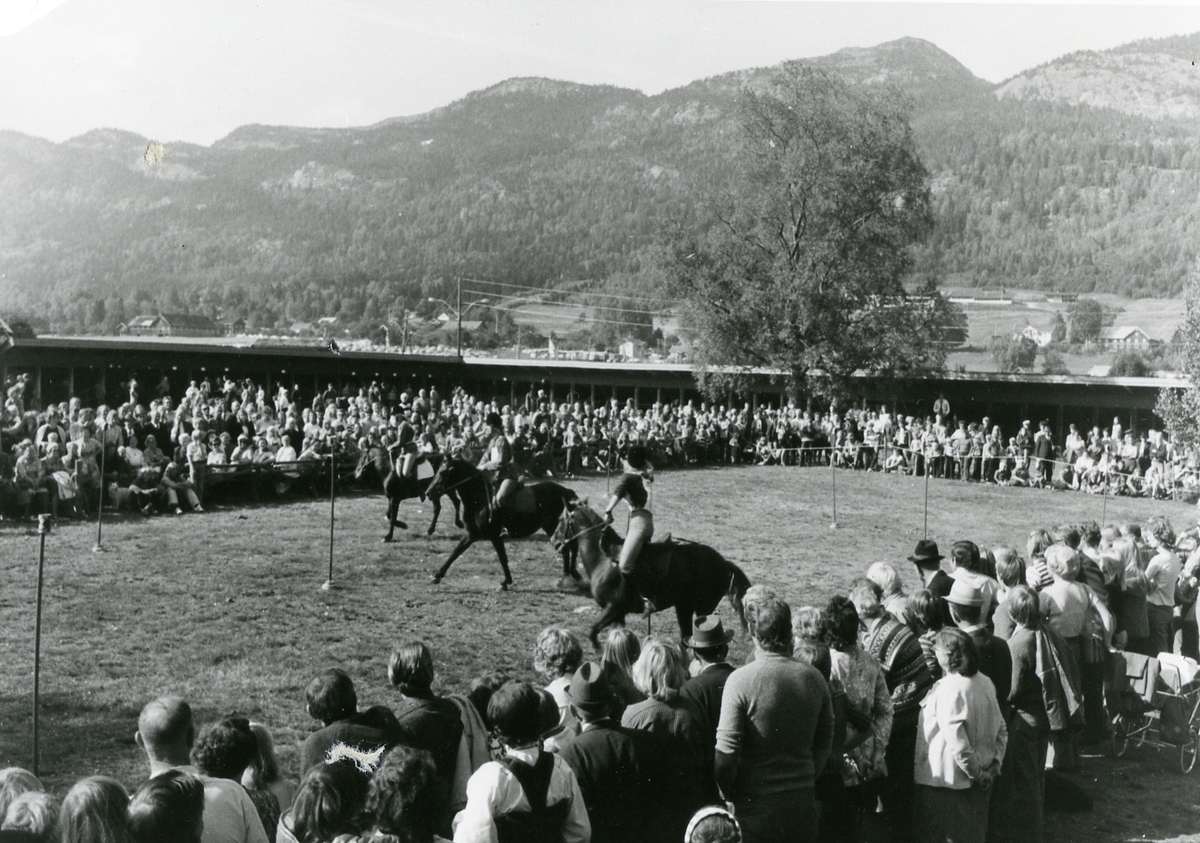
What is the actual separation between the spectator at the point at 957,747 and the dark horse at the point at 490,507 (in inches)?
330

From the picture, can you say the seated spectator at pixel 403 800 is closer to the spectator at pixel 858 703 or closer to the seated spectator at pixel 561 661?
the seated spectator at pixel 561 661

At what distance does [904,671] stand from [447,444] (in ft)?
61.0

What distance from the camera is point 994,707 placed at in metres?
5.34

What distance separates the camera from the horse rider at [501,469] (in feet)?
44.8

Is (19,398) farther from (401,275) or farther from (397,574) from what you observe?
(401,275)

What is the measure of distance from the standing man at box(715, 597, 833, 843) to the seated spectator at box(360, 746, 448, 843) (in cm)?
161

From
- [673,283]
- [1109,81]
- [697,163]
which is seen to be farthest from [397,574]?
[1109,81]

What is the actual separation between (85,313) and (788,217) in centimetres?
6453

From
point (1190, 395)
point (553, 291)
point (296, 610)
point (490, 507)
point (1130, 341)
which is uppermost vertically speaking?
point (553, 291)

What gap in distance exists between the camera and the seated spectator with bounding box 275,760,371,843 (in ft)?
11.3

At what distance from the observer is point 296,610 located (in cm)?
1170

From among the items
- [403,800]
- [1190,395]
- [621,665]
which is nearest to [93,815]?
[403,800]

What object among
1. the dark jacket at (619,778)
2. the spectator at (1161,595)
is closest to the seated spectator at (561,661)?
the dark jacket at (619,778)

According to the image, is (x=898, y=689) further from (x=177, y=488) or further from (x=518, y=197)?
(x=518, y=197)
